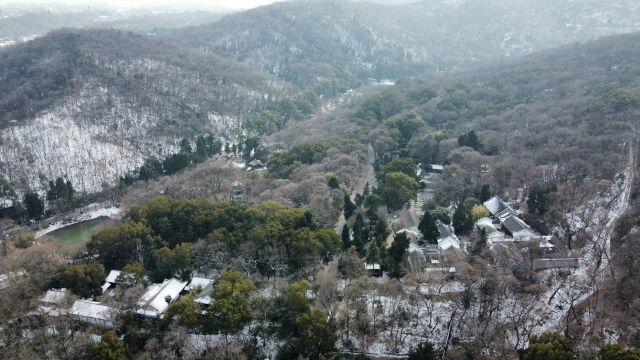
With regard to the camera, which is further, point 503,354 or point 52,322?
point 52,322

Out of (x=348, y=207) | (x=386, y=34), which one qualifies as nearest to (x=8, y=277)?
(x=348, y=207)

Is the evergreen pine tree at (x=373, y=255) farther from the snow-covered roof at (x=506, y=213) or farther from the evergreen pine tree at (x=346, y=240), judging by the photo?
the snow-covered roof at (x=506, y=213)

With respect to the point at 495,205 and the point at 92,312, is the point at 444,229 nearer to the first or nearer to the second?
the point at 495,205

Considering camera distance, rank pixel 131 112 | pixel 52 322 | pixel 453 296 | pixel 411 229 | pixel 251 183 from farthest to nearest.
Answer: pixel 131 112 → pixel 251 183 → pixel 411 229 → pixel 453 296 → pixel 52 322

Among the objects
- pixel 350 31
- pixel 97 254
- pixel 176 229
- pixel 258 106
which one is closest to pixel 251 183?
pixel 176 229

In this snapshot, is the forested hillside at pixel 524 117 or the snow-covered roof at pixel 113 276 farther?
the forested hillside at pixel 524 117

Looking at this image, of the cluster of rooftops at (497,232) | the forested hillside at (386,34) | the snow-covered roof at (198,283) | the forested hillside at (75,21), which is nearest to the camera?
the snow-covered roof at (198,283)

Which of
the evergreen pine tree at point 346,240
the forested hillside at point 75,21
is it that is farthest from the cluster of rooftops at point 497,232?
the forested hillside at point 75,21

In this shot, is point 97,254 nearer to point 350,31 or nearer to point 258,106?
point 258,106
